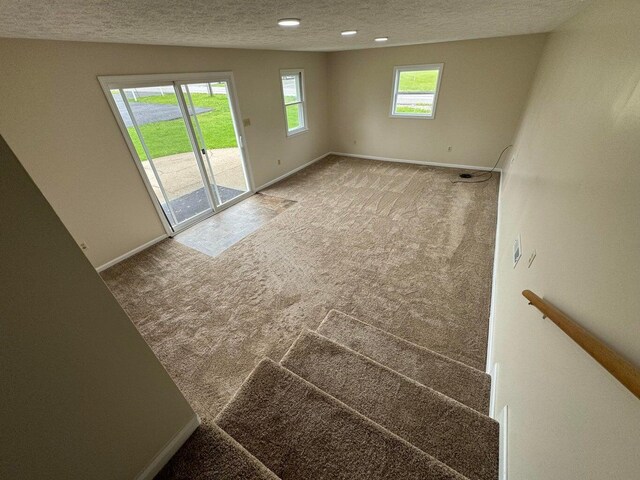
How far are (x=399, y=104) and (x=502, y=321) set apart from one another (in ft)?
17.5

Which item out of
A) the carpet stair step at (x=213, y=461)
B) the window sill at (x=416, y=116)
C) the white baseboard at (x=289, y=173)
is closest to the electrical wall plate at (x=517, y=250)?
the carpet stair step at (x=213, y=461)

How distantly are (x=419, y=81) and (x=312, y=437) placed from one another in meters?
6.34

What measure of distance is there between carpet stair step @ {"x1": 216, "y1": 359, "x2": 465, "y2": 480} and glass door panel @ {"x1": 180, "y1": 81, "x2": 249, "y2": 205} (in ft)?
11.4

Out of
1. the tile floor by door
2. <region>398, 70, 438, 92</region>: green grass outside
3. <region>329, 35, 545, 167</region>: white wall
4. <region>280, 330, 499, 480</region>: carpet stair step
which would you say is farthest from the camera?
<region>398, 70, 438, 92</region>: green grass outside

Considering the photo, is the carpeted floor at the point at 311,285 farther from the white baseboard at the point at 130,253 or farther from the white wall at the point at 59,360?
the white wall at the point at 59,360

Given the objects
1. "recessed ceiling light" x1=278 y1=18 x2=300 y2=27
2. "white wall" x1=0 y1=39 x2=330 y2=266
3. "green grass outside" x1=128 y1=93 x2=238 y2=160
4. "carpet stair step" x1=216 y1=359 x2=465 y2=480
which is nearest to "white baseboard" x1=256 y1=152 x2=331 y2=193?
"green grass outside" x1=128 y1=93 x2=238 y2=160

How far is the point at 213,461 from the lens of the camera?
1301 mm

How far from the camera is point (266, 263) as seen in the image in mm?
3180

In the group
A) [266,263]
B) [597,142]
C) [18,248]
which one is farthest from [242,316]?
[597,142]

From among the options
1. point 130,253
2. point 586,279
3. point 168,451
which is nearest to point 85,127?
point 130,253

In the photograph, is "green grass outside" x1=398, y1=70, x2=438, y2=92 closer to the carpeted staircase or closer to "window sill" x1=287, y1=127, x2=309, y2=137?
"window sill" x1=287, y1=127, x2=309, y2=137

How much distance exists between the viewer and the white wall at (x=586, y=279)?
0.69 m

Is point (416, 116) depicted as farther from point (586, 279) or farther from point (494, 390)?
point (586, 279)

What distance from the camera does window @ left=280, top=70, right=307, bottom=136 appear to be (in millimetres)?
5164
